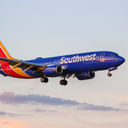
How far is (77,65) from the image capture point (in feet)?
290

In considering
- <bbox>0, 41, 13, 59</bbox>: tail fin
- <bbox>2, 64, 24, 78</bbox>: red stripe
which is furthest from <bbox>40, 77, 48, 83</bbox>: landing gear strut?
<bbox>0, 41, 13, 59</bbox>: tail fin

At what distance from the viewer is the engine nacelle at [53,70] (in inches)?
3527

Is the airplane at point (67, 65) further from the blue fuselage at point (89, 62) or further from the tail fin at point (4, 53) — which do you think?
the tail fin at point (4, 53)

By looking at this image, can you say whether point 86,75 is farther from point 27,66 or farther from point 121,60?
point 121,60

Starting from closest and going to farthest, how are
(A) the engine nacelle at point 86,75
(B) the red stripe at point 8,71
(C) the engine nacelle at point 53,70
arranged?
(C) the engine nacelle at point 53,70
(A) the engine nacelle at point 86,75
(B) the red stripe at point 8,71

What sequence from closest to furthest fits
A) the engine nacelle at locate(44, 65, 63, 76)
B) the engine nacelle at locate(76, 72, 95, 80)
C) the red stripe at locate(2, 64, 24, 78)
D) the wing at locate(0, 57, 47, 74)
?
the engine nacelle at locate(44, 65, 63, 76), the wing at locate(0, 57, 47, 74), the engine nacelle at locate(76, 72, 95, 80), the red stripe at locate(2, 64, 24, 78)

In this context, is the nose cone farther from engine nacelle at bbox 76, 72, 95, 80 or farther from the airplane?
engine nacelle at bbox 76, 72, 95, 80

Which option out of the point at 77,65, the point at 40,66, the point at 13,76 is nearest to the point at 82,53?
the point at 77,65

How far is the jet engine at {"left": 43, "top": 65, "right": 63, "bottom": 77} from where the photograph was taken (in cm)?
8962

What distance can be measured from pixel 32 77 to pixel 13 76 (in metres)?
6.71

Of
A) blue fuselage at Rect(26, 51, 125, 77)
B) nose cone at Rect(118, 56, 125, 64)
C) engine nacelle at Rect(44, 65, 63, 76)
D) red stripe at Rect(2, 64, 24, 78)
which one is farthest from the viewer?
red stripe at Rect(2, 64, 24, 78)

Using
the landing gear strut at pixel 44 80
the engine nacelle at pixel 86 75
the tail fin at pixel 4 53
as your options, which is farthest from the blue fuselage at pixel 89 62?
the tail fin at pixel 4 53

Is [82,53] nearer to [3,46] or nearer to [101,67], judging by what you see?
[101,67]

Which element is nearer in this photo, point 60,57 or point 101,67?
point 101,67
